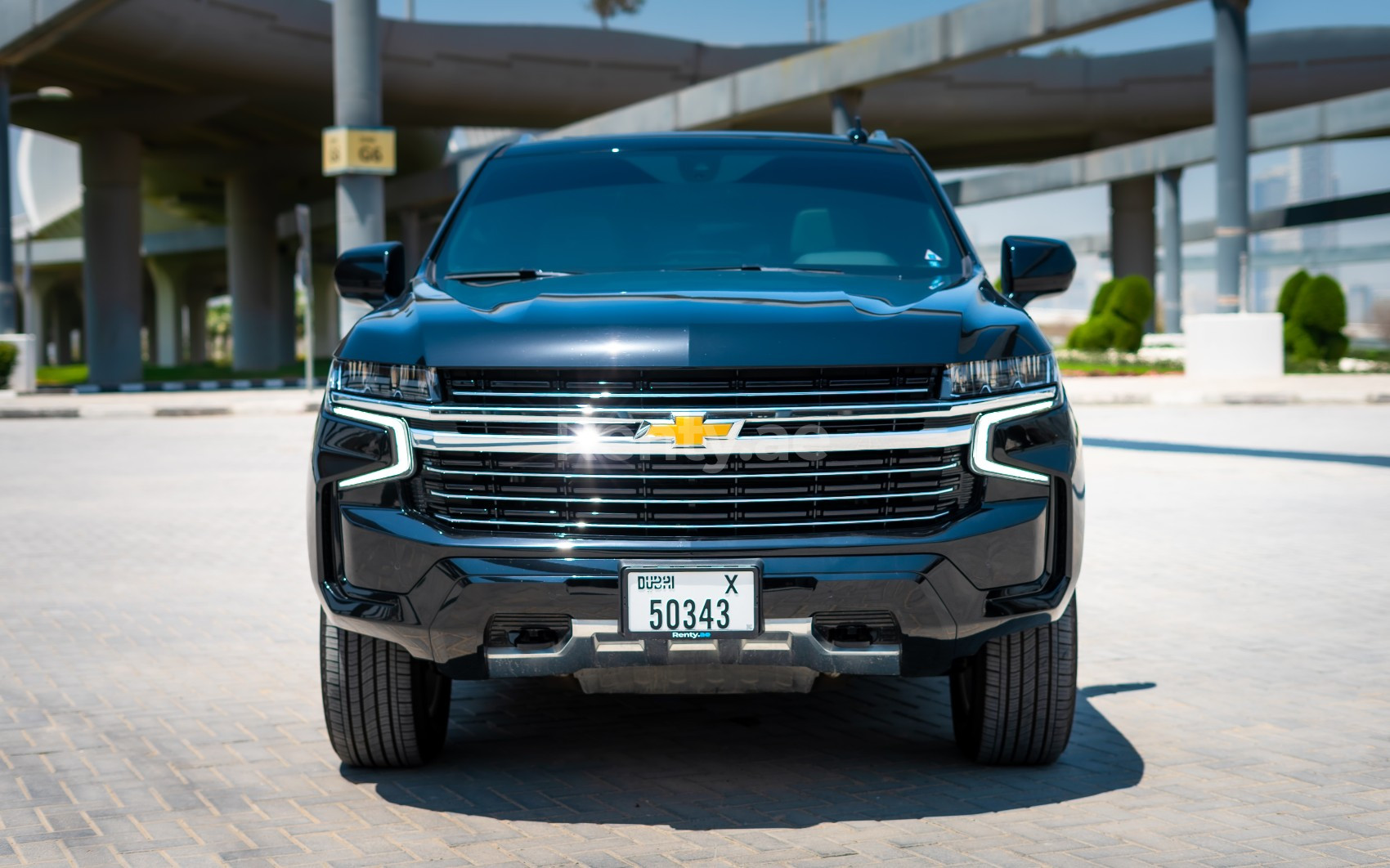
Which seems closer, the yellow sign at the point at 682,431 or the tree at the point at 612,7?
the yellow sign at the point at 682,431

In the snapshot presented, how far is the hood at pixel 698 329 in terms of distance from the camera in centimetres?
393

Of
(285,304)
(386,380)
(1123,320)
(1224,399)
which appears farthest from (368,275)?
(285,304)

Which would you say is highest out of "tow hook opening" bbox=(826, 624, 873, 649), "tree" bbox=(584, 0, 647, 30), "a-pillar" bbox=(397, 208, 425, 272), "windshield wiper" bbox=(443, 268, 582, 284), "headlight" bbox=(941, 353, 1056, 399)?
"tree" bbox=(584, 0, 647, 30)

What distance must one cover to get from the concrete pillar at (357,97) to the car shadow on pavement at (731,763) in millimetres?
16967

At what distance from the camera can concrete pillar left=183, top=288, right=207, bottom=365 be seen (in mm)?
116125

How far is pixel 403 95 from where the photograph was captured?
4331 centimetres

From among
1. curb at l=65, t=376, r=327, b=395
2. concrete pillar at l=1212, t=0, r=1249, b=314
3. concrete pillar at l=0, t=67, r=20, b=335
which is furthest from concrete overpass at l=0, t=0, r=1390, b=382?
concrete pillar at l=1212, t=0, r=1249, b=314

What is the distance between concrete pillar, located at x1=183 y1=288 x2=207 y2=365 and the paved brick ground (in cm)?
11234

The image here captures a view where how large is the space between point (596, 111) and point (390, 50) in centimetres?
757

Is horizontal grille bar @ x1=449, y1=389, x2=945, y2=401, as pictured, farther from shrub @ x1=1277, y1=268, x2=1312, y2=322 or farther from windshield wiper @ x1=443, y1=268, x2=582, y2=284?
shrub @ x1=1277, y1=268, x2=1312, y2=322

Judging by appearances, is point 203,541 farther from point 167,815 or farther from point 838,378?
point 838,378

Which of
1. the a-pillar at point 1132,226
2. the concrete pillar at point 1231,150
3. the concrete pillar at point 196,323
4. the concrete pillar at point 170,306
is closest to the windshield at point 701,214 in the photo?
the concrete pillar at point 1231,150

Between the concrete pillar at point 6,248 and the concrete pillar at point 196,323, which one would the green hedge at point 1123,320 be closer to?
the concrete pillar at point 6,248

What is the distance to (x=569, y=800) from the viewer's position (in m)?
4.36
